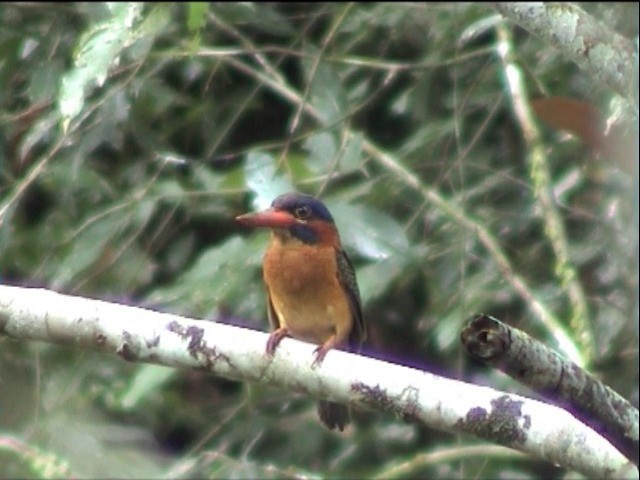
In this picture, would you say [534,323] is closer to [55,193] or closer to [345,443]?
[345,443]

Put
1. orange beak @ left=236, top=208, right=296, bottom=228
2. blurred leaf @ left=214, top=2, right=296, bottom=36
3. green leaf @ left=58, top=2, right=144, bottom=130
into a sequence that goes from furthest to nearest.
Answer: blurred leaf @ left=214, top=2, right=296, bottom=36
orange beak @ left=236, top=208, right=296, bottom=228
green leaf @ left=58, top=2, right=144, bottom=130

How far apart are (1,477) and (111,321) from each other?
1851 millimetres

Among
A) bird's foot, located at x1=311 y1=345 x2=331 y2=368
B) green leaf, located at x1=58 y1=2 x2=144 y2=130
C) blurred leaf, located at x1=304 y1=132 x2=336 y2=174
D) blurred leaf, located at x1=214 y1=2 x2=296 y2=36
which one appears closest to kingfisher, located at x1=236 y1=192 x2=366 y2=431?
blurred leaf, located at x1=304 y1=132 x2=336 y2=174

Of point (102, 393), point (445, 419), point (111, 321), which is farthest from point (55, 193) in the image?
point (445, 419)

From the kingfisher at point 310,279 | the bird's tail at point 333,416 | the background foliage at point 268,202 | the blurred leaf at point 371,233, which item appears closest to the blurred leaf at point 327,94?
the background foliage at point 268,202

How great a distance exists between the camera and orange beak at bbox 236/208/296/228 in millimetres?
4175

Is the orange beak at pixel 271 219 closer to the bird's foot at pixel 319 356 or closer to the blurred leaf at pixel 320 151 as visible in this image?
the blurred leaf at pixel 320 151

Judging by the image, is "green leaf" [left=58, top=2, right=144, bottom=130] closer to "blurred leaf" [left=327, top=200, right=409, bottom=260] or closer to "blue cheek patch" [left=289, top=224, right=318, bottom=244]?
"blue cheek patch" [left=289, top=224, right=318, bottom=244]

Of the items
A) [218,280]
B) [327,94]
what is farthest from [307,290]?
[327,94]

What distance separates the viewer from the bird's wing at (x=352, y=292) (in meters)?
4.43

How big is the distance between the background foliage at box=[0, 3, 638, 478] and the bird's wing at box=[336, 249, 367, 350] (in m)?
0.04

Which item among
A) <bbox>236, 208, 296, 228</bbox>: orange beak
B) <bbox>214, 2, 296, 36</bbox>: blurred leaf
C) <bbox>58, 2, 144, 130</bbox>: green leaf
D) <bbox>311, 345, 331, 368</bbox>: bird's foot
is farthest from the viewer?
<bbox>214, 2, 296, 36</bbox>: blurred leaf

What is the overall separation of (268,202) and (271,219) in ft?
0.41

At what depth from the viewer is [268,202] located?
4375mm
